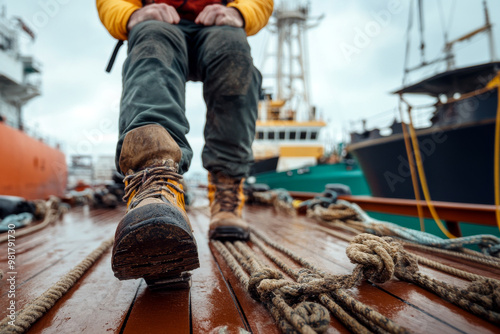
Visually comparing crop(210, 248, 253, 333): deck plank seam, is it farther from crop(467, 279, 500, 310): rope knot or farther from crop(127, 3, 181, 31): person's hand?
crop(127, 3, 181, 31): person's hand

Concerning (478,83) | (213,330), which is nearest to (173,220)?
(213,330)

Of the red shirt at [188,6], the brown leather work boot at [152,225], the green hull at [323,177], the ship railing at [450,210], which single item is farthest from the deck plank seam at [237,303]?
the green hull at [323,177]

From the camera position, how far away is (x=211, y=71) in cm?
112

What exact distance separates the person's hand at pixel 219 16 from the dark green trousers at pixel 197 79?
3 cm

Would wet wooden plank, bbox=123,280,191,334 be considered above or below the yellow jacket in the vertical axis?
below

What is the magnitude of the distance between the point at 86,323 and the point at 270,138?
993 cm

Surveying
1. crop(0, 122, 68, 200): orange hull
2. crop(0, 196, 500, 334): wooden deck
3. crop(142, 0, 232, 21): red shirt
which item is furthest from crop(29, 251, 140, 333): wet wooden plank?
crop(0, 122, 68, 200): orange hull

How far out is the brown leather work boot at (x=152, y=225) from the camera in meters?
0.54

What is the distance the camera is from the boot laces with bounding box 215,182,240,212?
1.27 m

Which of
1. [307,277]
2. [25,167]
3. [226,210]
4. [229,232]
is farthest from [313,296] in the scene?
[25,167]

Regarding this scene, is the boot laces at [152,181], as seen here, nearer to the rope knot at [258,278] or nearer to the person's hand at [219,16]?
the rope knot at [258,278]

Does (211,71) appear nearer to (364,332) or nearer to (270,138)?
(364,332)

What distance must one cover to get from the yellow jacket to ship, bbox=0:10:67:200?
4.22 m

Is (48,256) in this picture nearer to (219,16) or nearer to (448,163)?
(219,16)
